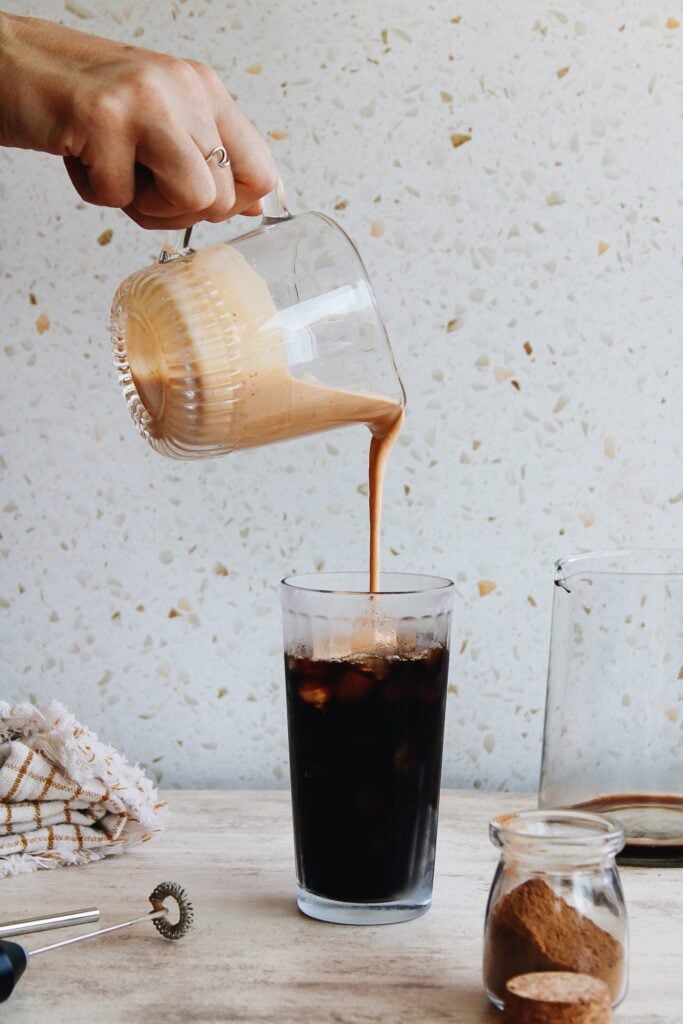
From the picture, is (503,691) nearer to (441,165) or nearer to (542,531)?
(542,531)

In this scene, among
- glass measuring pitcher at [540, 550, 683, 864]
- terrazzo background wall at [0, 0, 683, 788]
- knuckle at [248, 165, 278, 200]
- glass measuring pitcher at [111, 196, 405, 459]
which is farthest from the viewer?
terrazzo background wall at [0, 0, 683, 788]

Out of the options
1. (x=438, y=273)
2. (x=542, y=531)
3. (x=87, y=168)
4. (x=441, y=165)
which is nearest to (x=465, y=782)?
(x=542, y=531)

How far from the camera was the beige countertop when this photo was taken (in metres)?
0.73

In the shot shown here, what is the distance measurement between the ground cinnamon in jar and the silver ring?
539 mm

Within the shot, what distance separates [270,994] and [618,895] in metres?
0.23

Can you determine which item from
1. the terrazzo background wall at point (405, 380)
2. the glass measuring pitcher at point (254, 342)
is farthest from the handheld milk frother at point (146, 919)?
the terrazzo background wall at point (405, 380)

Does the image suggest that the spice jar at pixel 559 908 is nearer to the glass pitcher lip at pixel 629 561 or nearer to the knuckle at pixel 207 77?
the glass pitcher lip at pixel 629 561

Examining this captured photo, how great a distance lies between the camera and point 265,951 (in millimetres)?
813

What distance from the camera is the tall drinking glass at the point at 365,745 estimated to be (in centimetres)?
86

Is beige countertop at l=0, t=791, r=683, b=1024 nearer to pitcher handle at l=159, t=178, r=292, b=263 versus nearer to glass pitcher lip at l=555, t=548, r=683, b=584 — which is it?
glass pitcher lip at l=555, t=548, r=683, b=584

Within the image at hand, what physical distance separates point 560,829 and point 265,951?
23cm

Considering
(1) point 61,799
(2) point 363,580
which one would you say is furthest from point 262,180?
(1) point 61,799

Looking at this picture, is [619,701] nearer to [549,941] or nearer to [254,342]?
[549,941]

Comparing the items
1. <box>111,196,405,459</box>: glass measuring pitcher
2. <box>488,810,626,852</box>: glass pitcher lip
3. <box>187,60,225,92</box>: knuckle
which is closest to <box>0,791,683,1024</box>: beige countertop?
<box>488,810,626,852</box>: glass pitcher lip
